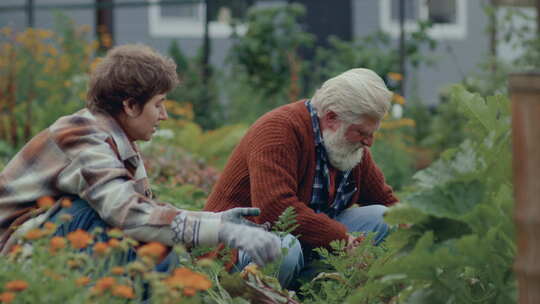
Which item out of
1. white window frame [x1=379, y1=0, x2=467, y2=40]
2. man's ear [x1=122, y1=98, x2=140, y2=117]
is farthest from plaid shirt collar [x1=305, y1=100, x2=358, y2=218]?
white window frame [x1=379, y1=0, x2=467, y2=40]

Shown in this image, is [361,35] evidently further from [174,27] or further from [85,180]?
[85,180]

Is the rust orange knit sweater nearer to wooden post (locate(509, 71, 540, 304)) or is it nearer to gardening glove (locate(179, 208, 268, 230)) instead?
gardening glove (locate(179, 208, 268, 230))

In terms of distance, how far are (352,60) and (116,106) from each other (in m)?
5.62

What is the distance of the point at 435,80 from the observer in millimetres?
11938

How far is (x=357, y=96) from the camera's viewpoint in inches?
132

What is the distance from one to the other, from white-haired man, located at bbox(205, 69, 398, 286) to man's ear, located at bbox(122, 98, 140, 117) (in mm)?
657

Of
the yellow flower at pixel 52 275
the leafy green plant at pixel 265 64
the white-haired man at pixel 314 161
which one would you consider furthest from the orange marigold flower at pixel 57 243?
the leafy green plant at pixel 265 64

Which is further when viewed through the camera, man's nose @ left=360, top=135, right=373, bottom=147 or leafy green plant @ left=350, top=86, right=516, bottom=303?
man's nose @ left=360, top=135, right=373, bottom=147

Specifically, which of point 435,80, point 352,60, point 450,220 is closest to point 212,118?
point 352,60

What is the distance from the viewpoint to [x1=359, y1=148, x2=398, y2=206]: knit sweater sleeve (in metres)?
3.78

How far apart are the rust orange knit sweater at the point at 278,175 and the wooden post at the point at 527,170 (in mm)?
1414

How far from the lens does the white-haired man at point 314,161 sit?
3.36m

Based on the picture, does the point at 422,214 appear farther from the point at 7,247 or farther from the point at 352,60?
the point at 352,60

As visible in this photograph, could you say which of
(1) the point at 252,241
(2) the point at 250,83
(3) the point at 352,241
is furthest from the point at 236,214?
(2) the point at 250,83
